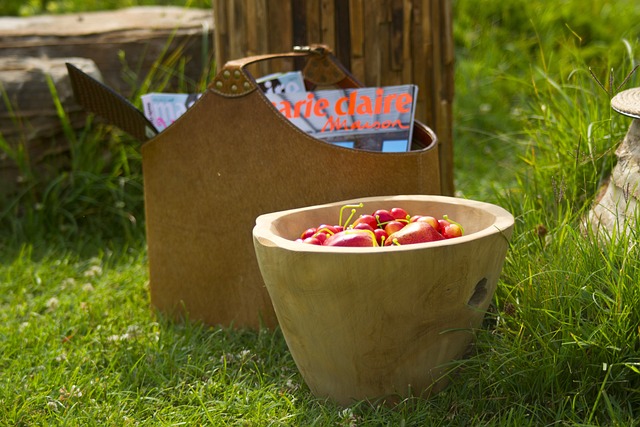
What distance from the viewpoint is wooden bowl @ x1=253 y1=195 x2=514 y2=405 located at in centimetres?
200

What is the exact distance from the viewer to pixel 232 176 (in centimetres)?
264

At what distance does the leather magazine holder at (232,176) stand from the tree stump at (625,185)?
0.48 metres

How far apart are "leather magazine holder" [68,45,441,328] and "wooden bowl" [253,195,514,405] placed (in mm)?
283

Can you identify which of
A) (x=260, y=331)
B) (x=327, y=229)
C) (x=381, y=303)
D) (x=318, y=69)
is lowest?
(x=260, y=331)

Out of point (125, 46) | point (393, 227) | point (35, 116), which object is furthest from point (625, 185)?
point (125, 46)

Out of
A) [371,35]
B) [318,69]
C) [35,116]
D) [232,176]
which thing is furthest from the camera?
[35,116]

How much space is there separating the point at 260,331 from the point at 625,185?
3.69 ft

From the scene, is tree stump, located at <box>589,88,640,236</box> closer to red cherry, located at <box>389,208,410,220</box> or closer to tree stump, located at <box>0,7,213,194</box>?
red cherry, located at <box>389,208,410,220</box>

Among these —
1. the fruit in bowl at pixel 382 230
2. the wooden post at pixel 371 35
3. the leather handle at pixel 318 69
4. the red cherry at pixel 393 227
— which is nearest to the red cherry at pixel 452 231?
the fruit in bowl at pixel 382 230

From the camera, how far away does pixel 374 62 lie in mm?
3012

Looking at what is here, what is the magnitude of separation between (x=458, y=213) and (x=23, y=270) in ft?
6.03

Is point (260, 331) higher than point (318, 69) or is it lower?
lower

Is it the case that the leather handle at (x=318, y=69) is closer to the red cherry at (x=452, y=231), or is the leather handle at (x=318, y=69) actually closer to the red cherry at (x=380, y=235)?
the red cherry at (x=380, y=235)

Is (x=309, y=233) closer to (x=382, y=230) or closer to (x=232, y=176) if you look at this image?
(x=382, y=230)
